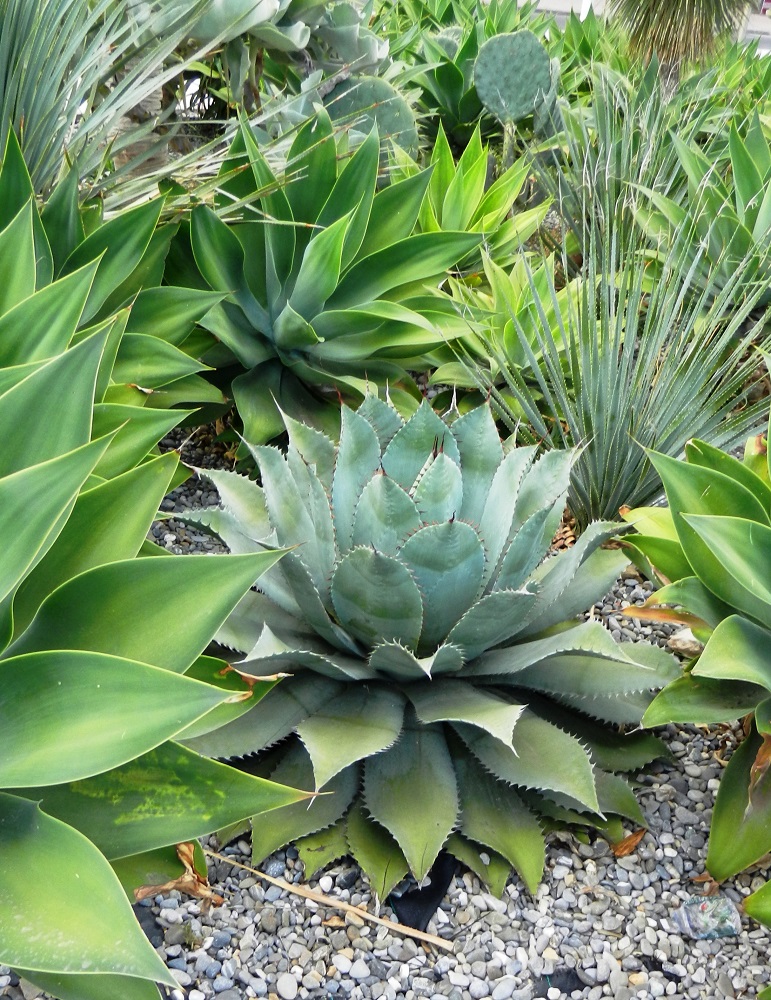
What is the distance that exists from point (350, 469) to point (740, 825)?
0.90 m

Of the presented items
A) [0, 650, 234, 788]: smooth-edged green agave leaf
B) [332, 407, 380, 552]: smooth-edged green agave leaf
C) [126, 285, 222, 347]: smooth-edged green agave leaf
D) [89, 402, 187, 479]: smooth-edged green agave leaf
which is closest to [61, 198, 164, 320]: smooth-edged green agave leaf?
[126, 285, 222, 347]: smooth-edged green agave leaf

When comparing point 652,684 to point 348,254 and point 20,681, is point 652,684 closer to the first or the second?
point 20,681

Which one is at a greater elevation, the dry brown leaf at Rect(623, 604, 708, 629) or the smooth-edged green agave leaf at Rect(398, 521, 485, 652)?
the smooth-edged green agave leaf at Rect(398, 521, 485, 652)

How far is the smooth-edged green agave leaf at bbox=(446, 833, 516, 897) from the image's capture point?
4.84 ft

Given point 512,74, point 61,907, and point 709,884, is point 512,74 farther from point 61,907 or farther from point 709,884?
point 61,907

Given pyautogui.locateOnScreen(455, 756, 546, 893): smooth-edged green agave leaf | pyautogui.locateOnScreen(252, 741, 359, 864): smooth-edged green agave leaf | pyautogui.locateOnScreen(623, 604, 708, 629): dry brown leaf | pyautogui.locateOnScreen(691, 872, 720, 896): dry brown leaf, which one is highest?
pyautogui.locateOnScreen(623, 604, 708, 629): dry brown leaf

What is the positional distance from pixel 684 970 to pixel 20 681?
3.57ft

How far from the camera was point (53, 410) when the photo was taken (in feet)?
3.60

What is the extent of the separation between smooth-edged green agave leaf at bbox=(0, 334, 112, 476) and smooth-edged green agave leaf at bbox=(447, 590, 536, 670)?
26.8 inches

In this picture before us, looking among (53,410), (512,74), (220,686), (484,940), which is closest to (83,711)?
(220,686)

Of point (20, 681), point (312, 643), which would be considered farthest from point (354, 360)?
point (20, 681)

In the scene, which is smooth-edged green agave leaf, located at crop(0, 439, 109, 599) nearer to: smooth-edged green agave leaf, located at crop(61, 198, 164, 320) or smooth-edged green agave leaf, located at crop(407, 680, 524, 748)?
smooth-edged green agave leaf, located at crop(407, 680, 524, 748)

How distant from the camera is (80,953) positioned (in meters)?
0.85

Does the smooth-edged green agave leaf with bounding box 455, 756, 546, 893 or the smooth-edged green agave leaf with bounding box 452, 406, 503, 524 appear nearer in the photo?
the smooth-edged green agave leaf with bounding box 455, 756, 546, 893
